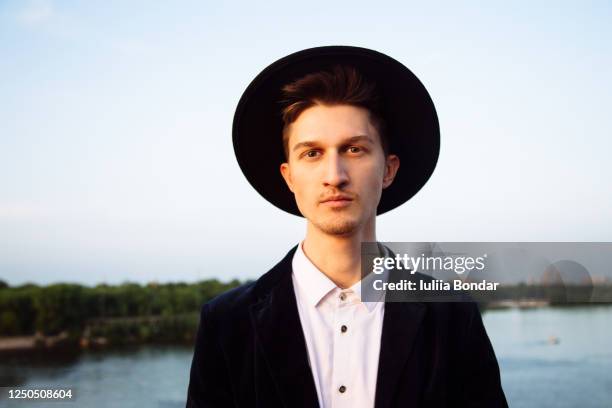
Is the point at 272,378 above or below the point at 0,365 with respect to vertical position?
above

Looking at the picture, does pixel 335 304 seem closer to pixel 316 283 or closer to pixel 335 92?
pixel 316 283

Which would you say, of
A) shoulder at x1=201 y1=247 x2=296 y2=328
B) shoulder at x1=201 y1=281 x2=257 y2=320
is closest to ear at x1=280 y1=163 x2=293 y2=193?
shoulder at x1=201 y1=247 x2=296 y2=328

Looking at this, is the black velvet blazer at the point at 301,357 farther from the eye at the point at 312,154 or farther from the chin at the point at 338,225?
the eye at the point at 312,154

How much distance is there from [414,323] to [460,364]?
0.25 m

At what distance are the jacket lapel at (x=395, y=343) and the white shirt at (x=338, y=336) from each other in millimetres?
35

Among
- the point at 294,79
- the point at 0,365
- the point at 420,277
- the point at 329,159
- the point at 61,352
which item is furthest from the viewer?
the point at 61,352

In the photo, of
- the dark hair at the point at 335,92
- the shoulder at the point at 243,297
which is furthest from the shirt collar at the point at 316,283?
the dark hair at the point at 335,92

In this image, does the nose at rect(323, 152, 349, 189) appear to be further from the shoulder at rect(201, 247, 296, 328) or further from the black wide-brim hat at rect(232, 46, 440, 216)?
the shoulder at rect(201, 247, 296, 328)

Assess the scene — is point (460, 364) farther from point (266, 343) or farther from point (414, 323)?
point (266, 343)

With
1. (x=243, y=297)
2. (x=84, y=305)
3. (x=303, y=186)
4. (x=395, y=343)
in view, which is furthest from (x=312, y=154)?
(x=84, y=305)

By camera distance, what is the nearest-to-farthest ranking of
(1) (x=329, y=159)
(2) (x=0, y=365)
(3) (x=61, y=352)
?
1. (1) (x=329, y=159)
2. (2) (x=0, y=365)
3. (3) (x=61, y=352)

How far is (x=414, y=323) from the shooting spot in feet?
8.00

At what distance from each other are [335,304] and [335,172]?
557mm

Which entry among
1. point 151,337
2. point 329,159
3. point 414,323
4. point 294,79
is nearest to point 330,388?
point 414,323
